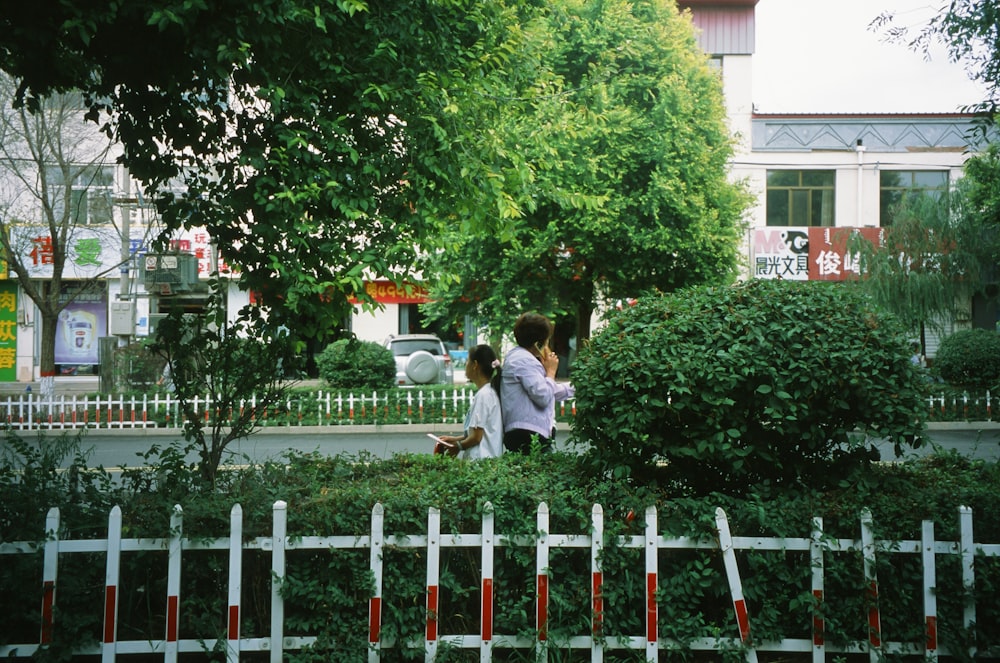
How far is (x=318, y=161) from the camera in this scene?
15.4 ft

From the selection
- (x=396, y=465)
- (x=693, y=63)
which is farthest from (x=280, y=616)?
(x=693, y=63)

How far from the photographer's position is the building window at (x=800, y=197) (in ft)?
92.8

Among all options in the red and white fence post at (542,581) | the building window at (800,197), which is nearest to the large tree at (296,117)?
the red and white fence post at (542,581)

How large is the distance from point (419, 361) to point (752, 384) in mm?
16079

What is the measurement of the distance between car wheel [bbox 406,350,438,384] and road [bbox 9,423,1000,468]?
10.8ft

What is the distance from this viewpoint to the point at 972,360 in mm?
18531

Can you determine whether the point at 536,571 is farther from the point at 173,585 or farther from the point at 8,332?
the point at 8,332

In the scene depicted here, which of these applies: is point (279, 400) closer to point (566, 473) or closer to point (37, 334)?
point (566, 473)

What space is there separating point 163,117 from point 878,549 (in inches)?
185

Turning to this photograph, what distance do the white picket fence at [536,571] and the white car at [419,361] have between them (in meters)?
15.6

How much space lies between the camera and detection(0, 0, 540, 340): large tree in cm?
439

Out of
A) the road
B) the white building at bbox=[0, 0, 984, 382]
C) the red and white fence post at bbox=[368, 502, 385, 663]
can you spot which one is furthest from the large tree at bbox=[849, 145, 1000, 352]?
the red and white fence post at bbox=[368, 502, 385, 663]

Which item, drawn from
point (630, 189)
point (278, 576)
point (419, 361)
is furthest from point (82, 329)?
point (278, 576)

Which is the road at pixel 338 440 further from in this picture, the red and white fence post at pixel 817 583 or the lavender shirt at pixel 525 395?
the red and white fence post at pixel 817 583
